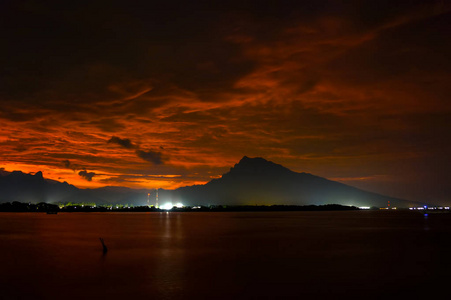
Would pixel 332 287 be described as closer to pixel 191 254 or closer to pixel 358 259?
pixel 358 259

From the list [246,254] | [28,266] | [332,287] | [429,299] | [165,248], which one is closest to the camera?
[429,299]

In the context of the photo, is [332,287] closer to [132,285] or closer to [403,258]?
[132,285]

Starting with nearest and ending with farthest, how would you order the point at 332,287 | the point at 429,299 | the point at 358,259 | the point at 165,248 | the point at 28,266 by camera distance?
the point at 429,299 → the point at 332,287 → the point at 28,266 → the point at 358,259 → the point at 165,248

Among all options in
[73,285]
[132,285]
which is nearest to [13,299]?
[73,285]

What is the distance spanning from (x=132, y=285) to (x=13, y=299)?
6.97 meters

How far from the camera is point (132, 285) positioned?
88.6 ft

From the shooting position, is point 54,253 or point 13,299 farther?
point 54,253

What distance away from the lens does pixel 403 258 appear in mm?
40062

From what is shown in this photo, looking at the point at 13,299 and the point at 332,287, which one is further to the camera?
the point at 332,287

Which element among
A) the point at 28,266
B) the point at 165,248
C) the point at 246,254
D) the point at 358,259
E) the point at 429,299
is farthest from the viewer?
the point at 165,248

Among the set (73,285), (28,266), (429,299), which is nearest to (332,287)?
(429,299)

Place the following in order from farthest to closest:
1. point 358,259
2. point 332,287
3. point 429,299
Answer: point 358,259
point 332,287
point 429,299

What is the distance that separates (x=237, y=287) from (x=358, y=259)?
56.2ft

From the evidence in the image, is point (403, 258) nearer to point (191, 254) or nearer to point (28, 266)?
point (191, 254)
